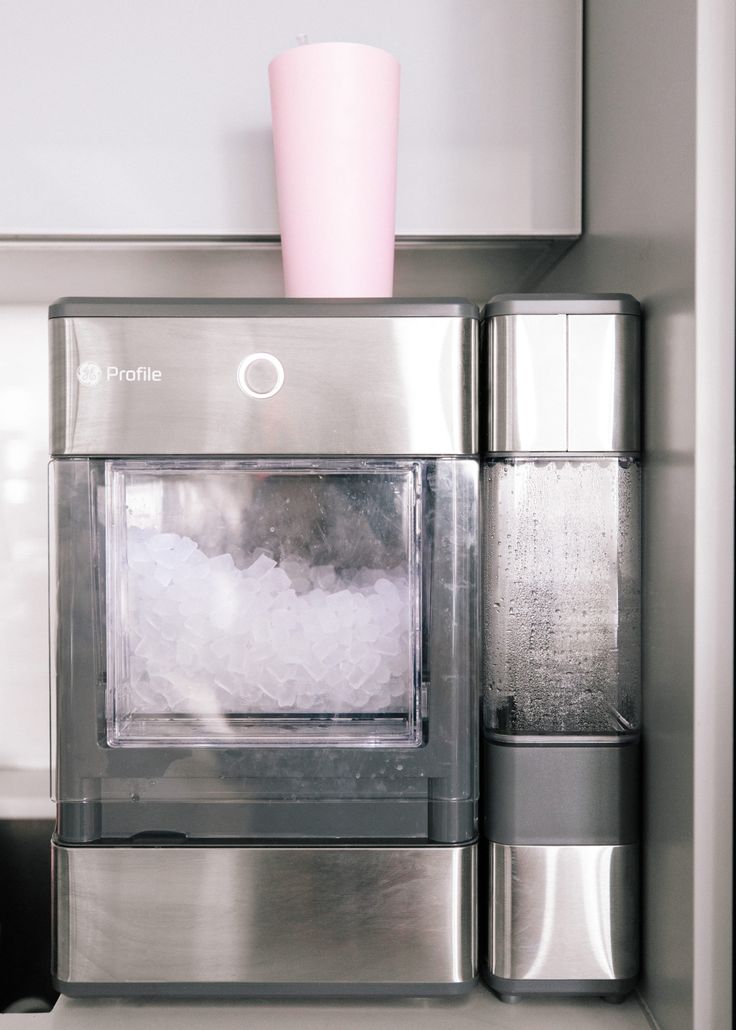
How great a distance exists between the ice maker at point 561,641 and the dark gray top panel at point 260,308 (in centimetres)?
8

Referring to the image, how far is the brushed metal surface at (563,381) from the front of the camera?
0.82 metres

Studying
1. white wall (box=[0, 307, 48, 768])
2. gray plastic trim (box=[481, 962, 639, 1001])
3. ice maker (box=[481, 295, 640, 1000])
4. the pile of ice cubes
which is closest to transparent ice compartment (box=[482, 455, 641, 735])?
ice maker (box=[481, 295, 640, 1000])

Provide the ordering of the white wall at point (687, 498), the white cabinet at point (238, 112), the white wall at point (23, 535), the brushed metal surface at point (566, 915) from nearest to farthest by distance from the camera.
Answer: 1. the white wall at point (687, 498)
2. the brushed metal surface at point (566, 915)
3. the white cabinet at point (238, 112)
4. the white wall at point (23, 535)

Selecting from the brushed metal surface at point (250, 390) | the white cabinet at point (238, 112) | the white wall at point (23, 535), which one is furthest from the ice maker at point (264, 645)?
the white wall at point (23, 535)

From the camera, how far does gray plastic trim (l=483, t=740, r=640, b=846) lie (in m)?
0.82

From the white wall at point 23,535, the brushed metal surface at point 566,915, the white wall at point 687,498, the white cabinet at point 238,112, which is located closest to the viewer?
the white wall at point 687,498

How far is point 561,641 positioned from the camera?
841mm

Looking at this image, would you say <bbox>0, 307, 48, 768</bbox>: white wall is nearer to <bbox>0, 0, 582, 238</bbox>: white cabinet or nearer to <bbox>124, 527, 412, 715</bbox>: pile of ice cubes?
<bbox>0, 0, 582, 238</bbox>: white cabinet

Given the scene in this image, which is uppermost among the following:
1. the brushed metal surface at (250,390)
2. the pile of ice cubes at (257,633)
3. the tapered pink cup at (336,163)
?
the tapered pink cup at (336,163)

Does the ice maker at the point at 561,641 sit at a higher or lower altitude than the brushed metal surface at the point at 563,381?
lower

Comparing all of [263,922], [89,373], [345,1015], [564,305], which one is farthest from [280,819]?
[564,305]

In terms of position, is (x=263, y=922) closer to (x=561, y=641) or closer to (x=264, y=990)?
(x=264, y=990)

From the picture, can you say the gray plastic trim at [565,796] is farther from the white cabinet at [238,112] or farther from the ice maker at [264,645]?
the white cabinet at [238,112]

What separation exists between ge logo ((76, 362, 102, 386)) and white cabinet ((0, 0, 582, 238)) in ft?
0.99
